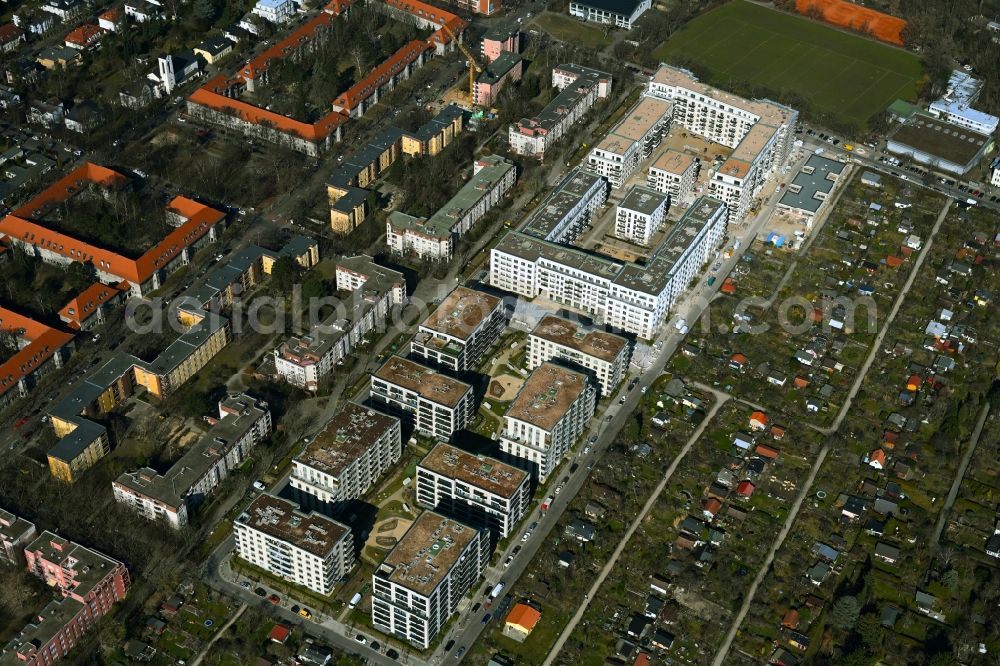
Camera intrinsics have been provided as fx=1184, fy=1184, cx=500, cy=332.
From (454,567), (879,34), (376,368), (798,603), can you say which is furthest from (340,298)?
(879,34)

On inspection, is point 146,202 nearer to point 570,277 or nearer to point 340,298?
point 340,298

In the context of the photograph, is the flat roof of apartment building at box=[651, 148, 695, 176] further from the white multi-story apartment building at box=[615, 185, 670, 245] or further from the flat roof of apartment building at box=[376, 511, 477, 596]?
the flat roof of apartment building at box=[376, 511, 477, 596]

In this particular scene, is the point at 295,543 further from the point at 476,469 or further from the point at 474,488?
the point at 476,469

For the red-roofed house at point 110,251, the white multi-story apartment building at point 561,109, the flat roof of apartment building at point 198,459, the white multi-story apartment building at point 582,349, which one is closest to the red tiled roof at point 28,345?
the red-roofed house at point 110,251

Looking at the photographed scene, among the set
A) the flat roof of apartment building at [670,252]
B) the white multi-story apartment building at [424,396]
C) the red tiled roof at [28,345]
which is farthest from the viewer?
the flat roof of apartment building at [670,252]

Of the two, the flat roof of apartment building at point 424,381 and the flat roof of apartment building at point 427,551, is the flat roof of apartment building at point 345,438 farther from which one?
the flat roof of apartment building at point 427,551

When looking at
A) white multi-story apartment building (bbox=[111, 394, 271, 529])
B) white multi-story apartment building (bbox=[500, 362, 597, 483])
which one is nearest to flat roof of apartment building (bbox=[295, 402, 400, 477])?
white multi-story apartment building (bbox=[111, 394, 271, 529])

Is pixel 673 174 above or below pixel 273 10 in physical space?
below

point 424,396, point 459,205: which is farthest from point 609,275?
point 424,396
